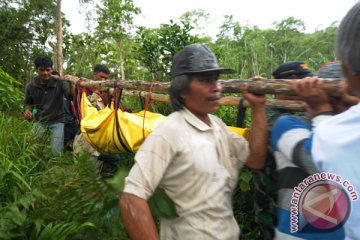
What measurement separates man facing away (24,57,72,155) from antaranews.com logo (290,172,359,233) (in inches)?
149

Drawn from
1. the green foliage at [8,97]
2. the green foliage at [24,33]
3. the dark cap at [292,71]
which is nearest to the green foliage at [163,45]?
the green foliage at [8,97]

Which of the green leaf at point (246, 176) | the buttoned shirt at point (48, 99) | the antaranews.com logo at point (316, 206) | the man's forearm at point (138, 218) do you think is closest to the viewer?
the antaranews.com logo at point (316, 206)

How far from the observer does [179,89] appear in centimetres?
165

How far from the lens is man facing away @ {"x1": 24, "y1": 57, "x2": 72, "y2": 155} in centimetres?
471

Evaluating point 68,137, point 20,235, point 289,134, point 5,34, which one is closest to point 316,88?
point 289,134

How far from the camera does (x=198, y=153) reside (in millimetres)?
1470

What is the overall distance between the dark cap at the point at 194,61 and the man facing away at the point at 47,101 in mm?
3376

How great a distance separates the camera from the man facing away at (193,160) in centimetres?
136

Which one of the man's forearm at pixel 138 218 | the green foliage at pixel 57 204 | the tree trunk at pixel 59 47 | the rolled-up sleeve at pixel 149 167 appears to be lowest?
the green foliage at pixel 57 204

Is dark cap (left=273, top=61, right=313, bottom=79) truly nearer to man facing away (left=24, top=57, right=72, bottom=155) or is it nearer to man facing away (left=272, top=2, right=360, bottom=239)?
man facing away (left=272, top=2, right=360, bottom=239)

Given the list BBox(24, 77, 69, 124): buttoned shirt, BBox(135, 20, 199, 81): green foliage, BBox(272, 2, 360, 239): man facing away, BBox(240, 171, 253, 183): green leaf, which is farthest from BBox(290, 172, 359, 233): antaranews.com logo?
BBox(135, 20, 199, 81): green foliage

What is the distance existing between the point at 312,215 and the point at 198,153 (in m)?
0.49

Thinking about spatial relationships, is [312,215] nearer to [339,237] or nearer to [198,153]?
[339,237]

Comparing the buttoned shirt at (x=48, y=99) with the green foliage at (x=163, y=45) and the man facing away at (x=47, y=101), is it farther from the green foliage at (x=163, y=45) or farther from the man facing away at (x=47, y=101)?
the green foliage at (x=163, y=45)
